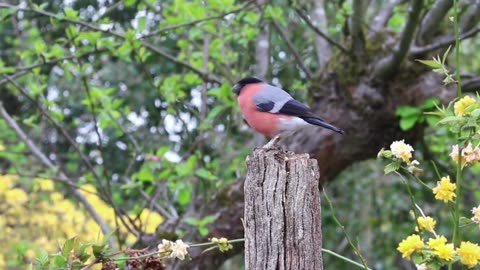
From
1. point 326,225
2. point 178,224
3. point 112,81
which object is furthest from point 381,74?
point 112,81

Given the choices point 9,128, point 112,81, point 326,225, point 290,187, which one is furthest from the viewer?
point 112,81

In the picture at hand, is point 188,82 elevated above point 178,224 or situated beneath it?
elevated above

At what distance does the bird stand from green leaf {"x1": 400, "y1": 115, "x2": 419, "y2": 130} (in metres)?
0.93

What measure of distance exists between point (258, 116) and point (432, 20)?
4.20 feet

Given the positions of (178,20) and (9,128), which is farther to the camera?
(9,128)

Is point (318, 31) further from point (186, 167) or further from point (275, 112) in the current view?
point (275, 112)

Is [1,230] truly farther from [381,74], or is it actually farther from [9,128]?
[381,74]

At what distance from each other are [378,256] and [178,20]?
12.9ft

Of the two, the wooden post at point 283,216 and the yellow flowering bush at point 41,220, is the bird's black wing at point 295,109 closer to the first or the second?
the wooden post at point 283,216

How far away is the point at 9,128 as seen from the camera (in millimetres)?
4109

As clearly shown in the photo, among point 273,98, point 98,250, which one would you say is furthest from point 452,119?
point 273,98

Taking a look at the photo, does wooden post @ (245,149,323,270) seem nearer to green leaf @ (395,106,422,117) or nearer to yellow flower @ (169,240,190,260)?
yellow flower @ (169,240,190,260)

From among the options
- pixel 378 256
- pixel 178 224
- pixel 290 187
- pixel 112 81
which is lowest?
pixel 290 187

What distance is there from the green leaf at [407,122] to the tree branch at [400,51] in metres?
0.25
